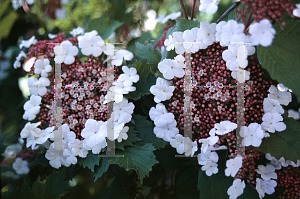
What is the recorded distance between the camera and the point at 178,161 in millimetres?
819

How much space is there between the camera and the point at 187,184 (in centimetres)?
84

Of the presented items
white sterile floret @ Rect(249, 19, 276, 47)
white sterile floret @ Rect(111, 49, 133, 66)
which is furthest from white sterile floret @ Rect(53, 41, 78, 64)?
white sterile floret @ Rect(249, 19, 276, 47)

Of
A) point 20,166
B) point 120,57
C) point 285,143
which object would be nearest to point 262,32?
point 285,143

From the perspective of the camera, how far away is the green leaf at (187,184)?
83 cm

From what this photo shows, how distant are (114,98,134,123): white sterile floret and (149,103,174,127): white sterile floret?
61 millimetres

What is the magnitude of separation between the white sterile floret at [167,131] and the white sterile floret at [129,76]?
0.45ft

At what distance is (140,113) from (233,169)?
0.99 feet

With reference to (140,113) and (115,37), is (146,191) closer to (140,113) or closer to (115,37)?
(140,113)

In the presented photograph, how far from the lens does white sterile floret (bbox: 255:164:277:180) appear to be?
0.66 m

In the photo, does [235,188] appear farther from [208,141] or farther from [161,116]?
[161,116]

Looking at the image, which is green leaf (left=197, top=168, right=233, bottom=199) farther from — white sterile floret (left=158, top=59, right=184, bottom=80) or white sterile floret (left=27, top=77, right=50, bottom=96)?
white sterile floret (left=27, top=77, right=50, bottom=96)

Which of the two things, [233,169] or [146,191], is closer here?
[233,169]

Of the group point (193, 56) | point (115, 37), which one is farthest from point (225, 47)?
point (115, 37)

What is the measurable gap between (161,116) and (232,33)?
0.85 ft
